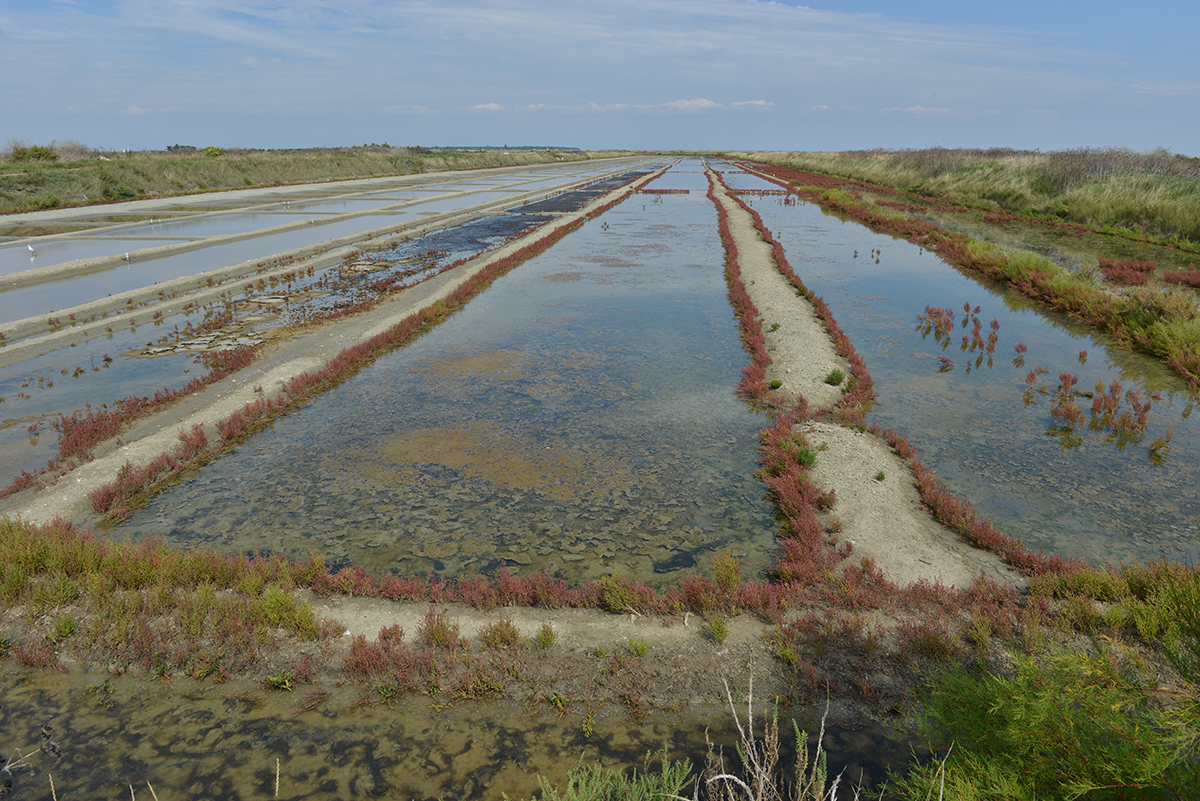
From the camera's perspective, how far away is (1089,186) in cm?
3894

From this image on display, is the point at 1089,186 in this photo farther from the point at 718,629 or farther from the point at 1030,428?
the point at 718,629

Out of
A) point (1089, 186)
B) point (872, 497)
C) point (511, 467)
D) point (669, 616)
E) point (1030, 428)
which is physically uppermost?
point (1089, 186)

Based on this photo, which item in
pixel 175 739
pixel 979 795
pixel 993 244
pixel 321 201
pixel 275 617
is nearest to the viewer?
pixel 979 795

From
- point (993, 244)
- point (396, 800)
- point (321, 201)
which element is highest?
point (321, 201)

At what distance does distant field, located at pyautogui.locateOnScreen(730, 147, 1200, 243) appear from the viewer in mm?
32938

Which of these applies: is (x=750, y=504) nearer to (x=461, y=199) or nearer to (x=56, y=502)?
(x=56, y=502)

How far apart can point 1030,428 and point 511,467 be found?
10.4 meters

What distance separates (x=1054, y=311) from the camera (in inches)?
844

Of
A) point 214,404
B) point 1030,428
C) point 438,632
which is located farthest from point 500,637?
point 1030,428

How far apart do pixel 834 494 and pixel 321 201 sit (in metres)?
58.3

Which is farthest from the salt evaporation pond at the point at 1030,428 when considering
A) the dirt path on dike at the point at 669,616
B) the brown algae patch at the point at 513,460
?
the brown algae patch at the point at 513,460

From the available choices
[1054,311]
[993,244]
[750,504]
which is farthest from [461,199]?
[750,504]

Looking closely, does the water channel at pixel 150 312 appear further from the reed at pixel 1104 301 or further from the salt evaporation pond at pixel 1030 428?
the reed at pixel 1104 301

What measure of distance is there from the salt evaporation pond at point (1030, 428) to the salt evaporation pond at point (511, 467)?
366 cm
